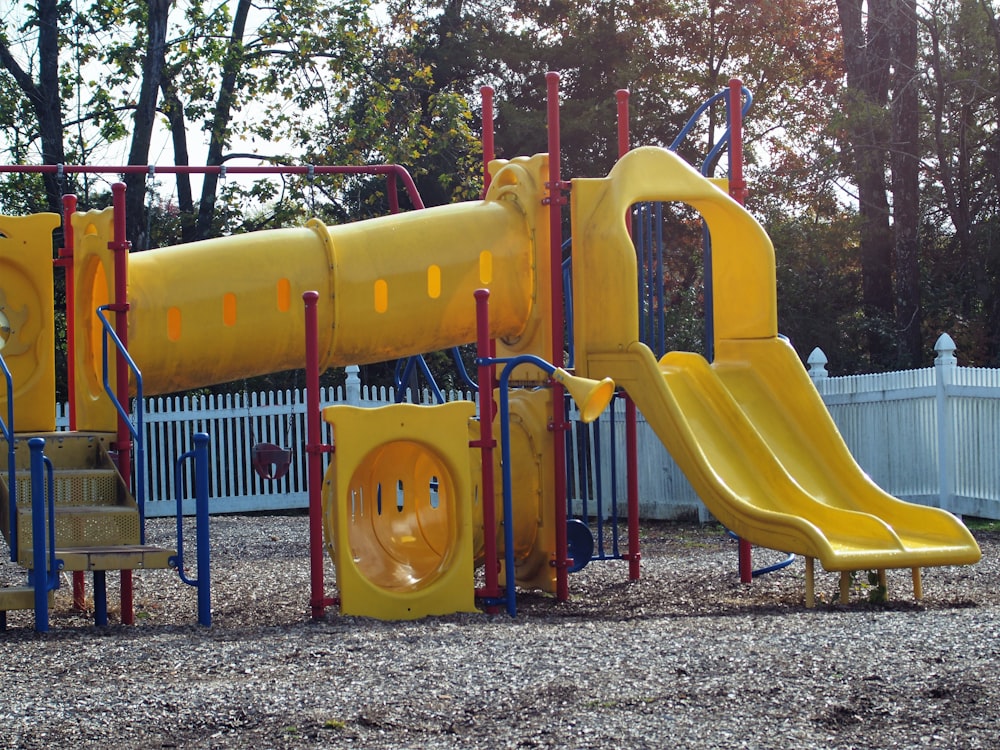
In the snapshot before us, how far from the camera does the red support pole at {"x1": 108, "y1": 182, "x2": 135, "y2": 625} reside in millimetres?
7504

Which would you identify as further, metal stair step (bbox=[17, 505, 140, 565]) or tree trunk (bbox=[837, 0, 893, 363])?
tree trunk (bbox=[837, 0, 893, 363])

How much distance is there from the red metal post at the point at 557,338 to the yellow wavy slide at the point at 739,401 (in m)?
0.15

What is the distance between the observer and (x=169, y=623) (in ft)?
25.5

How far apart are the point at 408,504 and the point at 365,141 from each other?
10.2 meters

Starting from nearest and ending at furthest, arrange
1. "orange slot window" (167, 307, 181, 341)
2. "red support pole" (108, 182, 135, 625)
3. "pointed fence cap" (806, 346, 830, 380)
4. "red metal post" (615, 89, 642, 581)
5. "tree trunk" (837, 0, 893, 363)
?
1. "red support pole" (108, 182, 135, 625)
2. "orange slot window" (167, 307, 181, 341)
3. "red metal post" (615, 89, 642, 581)
4. "pointed fence cap" (806, 346, 830, 380)
5. "tree trunk" (837, 0, 893, 363)

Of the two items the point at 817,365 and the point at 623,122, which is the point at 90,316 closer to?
the point at 623,122

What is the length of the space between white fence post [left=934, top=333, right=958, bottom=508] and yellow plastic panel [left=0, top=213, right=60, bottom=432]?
825cm

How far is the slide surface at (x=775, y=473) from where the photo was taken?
7398 millimetres

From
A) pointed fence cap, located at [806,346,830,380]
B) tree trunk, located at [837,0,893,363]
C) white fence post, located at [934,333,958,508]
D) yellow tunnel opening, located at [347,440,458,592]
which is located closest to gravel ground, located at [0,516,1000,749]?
yellow tunnel opening, located at [347,440,458,592]

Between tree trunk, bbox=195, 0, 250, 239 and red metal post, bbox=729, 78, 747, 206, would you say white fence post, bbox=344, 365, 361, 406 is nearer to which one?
tree trunk, bbox=195, 0, 250, 239

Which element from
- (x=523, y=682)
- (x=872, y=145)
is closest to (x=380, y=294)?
(x=523, y=682)

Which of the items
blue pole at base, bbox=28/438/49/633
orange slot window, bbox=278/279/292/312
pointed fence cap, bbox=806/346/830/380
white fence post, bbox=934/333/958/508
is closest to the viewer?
blue pole at base, bbox=28/438/49/633

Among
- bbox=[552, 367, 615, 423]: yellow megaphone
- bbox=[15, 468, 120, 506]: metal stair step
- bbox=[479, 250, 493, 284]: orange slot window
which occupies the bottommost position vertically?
bbox=[15, 468, 120, 506]: metal stair step

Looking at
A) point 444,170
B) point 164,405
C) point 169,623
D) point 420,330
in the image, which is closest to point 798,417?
point 420,330
